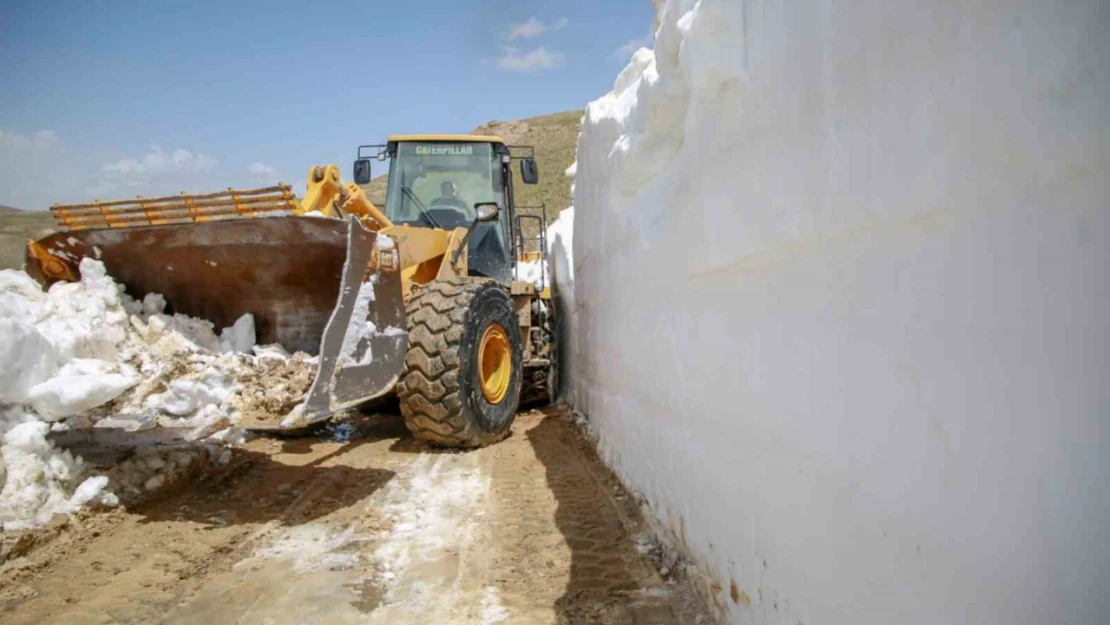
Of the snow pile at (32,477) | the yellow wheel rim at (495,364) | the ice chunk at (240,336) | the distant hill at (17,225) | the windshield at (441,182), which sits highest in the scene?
the distant hill at (17,225)

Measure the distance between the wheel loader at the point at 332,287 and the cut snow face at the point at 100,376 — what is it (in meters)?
0.23

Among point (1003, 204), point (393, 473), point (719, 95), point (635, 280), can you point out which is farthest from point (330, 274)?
point (1003, 204)

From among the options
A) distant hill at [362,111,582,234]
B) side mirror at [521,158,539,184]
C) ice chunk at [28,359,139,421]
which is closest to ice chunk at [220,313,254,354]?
ice chunk at [28,359,139,421]

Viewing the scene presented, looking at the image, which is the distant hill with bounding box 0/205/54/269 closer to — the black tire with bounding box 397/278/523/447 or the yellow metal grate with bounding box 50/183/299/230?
the yellow metal grate with bounding box 50/183/299/230

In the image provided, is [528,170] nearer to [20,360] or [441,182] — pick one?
[441,182]

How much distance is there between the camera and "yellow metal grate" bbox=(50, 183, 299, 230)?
4857mm

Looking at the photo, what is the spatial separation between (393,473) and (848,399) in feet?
12.6

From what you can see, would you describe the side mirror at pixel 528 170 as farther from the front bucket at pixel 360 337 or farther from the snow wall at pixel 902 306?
the snow wall at pixel 902 306

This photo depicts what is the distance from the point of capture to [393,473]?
4699 millimetres

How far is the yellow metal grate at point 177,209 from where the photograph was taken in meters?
4.86

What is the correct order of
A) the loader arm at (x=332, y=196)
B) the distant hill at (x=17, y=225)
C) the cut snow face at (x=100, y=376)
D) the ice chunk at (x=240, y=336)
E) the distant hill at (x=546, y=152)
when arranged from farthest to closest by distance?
1. the distant hill at (x=546, y=152)
2. the distant hill at (x=17, y=225)
3. the loader arm at (x=332, y=196)
4. the ice chunk at (x=240, y=336)
5. the cut snow face at (x=100, y=376)

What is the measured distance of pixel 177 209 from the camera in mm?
5070

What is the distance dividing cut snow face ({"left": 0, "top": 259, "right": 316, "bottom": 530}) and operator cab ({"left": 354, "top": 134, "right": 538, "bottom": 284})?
2.30 m

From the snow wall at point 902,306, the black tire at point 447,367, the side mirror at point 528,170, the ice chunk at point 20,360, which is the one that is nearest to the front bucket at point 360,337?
the black tire at point 447,367
